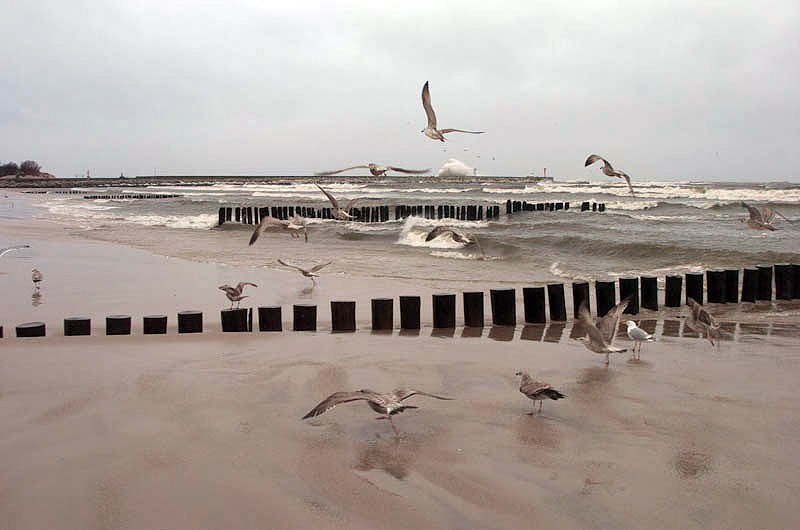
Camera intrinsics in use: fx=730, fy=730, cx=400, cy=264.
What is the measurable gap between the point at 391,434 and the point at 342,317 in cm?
324

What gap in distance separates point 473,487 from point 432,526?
1.44ft

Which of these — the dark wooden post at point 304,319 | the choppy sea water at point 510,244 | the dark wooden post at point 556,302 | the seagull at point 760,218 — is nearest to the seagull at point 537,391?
the dark wooden post at point 304,319

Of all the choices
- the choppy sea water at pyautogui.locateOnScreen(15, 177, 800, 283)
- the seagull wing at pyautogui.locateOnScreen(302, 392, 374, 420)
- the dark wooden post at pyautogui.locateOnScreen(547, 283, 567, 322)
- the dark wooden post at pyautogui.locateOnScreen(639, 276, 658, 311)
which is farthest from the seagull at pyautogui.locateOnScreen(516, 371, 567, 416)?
the choppy sea water at pyautogui.locateOnScreen(15, 177, 800, 283)

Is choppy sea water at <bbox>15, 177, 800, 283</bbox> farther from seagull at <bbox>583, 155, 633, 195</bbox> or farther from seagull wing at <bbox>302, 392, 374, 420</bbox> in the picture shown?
seagull wing at <bbox>302, 392, 374, 420</bbox>

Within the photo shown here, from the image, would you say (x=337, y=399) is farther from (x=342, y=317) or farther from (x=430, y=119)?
(x=430, y=119)

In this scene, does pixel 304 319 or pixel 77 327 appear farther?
pixel 304 319

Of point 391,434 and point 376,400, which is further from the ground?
point 376,400

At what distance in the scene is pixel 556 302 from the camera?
8.04 metres

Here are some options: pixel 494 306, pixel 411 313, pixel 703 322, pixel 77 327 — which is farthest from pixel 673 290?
pixel 77 327

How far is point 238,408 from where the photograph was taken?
180 inches

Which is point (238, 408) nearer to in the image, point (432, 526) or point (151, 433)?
point (151, 433)

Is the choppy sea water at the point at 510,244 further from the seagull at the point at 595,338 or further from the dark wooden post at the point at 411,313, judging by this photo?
the seagull at the point at 595,338

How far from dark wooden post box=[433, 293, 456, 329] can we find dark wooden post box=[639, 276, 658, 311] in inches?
104

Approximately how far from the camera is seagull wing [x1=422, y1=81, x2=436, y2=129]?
28.2 feet
